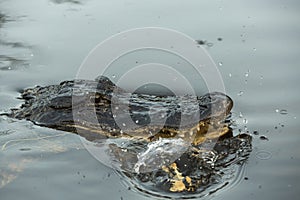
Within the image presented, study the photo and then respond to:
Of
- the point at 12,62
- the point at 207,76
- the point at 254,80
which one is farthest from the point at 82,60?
the point at 254,80

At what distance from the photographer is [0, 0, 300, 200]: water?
3.41 metres

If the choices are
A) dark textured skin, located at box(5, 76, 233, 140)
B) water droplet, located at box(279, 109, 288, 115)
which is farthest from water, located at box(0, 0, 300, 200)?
dark textured skin, located at box(5, 76, 233, 140)

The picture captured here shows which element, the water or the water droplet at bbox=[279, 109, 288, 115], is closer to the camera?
the water

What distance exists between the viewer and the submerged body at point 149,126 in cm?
340

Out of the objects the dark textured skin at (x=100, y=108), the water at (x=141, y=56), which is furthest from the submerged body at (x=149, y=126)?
the water at (x=141, y=56)

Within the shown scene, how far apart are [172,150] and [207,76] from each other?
4.33ft

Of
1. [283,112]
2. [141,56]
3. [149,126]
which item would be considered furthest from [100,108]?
[283,112]

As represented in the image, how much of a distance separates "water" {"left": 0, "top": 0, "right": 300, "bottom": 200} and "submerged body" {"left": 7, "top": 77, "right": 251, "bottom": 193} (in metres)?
0.12

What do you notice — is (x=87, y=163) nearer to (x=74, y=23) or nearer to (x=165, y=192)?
(x=165, y=192)

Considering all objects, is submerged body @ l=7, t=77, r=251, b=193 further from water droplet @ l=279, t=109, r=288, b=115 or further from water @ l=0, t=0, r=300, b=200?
water droplet @ l=279, t=109, r=288, b=115

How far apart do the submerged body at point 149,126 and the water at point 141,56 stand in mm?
119

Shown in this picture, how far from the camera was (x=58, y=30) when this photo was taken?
577 centimetres

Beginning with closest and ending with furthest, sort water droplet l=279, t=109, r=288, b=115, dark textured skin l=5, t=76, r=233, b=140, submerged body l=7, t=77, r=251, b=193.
A: 1. submerged body l=7, t=77, r=251, b=193
2. dark textured skin l=5, t=76, r=233, b=140
3. water droplet l=279, t=109, r=288, b=115

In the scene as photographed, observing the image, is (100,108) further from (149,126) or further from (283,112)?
(283,112)
